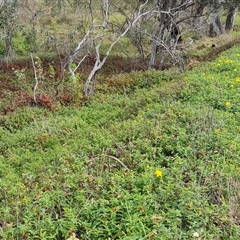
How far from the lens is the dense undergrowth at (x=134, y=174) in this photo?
3.13 meters

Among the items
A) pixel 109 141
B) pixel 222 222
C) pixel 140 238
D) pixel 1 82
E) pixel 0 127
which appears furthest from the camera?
pixel 1 82

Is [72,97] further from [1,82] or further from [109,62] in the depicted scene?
[109,62]

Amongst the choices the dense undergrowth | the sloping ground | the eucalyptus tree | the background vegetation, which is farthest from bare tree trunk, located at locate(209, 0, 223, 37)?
the dense undergrowth

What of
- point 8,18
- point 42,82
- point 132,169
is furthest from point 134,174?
point 8,18

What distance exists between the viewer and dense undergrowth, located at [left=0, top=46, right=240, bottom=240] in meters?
3.13

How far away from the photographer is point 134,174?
395cm

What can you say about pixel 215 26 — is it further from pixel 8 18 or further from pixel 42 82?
pixel 42 82

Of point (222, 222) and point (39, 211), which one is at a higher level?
point (39, 211)

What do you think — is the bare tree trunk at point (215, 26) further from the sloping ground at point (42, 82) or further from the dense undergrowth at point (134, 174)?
the dense undergrowth at point (134, 174)

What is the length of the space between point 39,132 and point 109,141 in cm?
195

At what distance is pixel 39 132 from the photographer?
6328 millimetres

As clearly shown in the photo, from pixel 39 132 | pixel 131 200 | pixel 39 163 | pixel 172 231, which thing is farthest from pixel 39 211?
pixel 39 132

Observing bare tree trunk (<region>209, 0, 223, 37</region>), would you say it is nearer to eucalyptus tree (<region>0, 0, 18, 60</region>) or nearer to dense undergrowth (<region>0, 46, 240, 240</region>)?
eucalyptus tree (<region>0, 0, 18, 60</region>)

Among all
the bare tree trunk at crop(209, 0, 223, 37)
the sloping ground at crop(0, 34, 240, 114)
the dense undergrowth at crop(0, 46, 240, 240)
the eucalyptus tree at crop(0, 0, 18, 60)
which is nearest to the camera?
the dense undergrowth at crop(0, 46, 240, 240)
